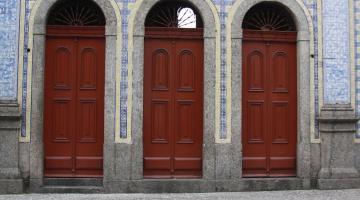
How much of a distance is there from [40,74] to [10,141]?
150 cm

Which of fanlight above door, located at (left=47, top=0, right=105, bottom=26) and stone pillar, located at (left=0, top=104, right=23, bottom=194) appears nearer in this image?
stone pillar, located at (left=0, top=104, right=23, bottom=194)

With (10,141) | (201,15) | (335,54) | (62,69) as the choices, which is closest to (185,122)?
(201,15)

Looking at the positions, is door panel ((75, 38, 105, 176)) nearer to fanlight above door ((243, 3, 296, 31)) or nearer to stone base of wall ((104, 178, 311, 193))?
stone base of wall ((104, 178, 311, 193))

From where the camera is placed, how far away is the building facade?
11758mm

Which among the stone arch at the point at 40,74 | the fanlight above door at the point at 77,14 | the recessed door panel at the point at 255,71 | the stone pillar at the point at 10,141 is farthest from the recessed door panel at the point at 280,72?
the stone pillar at the point at 10,141

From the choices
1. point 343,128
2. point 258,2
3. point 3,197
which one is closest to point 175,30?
point 258,2

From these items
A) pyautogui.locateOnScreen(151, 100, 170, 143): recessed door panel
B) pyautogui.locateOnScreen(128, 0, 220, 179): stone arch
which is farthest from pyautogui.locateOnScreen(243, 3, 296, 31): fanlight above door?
pyautogui.locateOnScreen(151, 100, 170, 143): recessed door panel

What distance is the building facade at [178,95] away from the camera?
11758 millimetres

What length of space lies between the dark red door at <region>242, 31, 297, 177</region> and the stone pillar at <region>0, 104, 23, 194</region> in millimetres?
4737

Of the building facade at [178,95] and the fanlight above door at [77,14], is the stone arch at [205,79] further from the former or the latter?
the fanlight above door at [77,14]

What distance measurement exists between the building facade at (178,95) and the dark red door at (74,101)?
2 centimetres

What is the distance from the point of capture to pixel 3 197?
1110 centimetres

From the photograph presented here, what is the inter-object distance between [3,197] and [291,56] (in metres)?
6.69

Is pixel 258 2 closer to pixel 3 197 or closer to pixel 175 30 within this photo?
pixel 175 30
